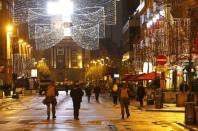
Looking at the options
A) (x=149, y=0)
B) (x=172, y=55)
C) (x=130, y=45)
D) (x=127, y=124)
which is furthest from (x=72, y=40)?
(x=127, y=124)

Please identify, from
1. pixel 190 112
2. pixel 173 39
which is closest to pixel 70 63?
pixel 173 39

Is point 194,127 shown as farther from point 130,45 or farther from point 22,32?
point 22,32

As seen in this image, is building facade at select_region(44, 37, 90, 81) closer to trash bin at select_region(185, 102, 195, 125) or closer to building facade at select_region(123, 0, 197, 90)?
building facade at select_region(123, 0, 197, 90)

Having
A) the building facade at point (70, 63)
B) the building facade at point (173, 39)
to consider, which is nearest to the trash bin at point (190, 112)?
the building facade at point (173, 39)

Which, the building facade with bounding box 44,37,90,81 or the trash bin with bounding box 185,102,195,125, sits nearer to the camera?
the trash bin with bounding box 185,102,195,125

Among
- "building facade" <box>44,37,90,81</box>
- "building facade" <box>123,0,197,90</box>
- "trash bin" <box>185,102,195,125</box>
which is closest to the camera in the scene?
"trash bin" <box>185,102,195,125</box>

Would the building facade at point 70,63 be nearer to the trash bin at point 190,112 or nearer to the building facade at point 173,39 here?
the building facade at point 173,39

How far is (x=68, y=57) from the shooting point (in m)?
199

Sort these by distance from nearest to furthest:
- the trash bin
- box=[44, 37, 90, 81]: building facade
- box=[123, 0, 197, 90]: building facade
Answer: the trash bin → box=[123, 0, 197, 90]: building facade → box=[44, 37, 90, 81]: building facade

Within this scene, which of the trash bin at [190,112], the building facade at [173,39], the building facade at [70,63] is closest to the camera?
the trash bin at [190,112]

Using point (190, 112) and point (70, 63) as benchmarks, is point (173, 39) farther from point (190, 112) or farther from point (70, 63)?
point (70, 63)

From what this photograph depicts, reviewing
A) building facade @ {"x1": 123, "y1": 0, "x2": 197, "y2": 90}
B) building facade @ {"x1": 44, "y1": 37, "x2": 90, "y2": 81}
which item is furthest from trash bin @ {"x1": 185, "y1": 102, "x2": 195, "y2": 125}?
building facade @ {"x1": 44, "y1": 37, "x2": 90, "y2": 81}

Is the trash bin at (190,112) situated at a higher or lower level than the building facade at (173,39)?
lower

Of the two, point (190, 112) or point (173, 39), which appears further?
point (173, 39)
